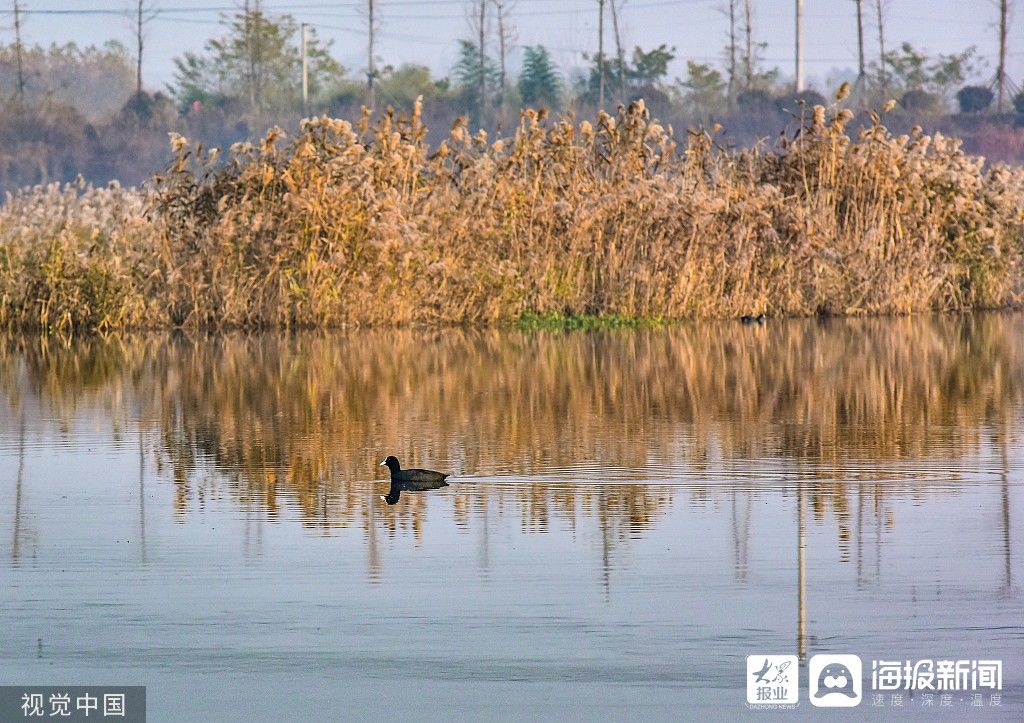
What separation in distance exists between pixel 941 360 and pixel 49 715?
1537 cm

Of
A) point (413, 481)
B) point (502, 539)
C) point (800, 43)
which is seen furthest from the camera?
point (800, 43)

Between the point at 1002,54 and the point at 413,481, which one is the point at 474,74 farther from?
the point at 413,481

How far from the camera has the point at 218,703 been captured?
6.34 m

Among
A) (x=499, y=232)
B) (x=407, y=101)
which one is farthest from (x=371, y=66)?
(x=499, y=232)

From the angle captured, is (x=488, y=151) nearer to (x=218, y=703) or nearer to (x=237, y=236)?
(x=237, y=236)

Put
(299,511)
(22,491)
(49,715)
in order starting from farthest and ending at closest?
(22,491), (299,511), (49,715)

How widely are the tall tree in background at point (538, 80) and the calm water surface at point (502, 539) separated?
73.8 metres

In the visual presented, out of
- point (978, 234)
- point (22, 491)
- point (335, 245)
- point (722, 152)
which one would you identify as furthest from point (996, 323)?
point (22, 491)
